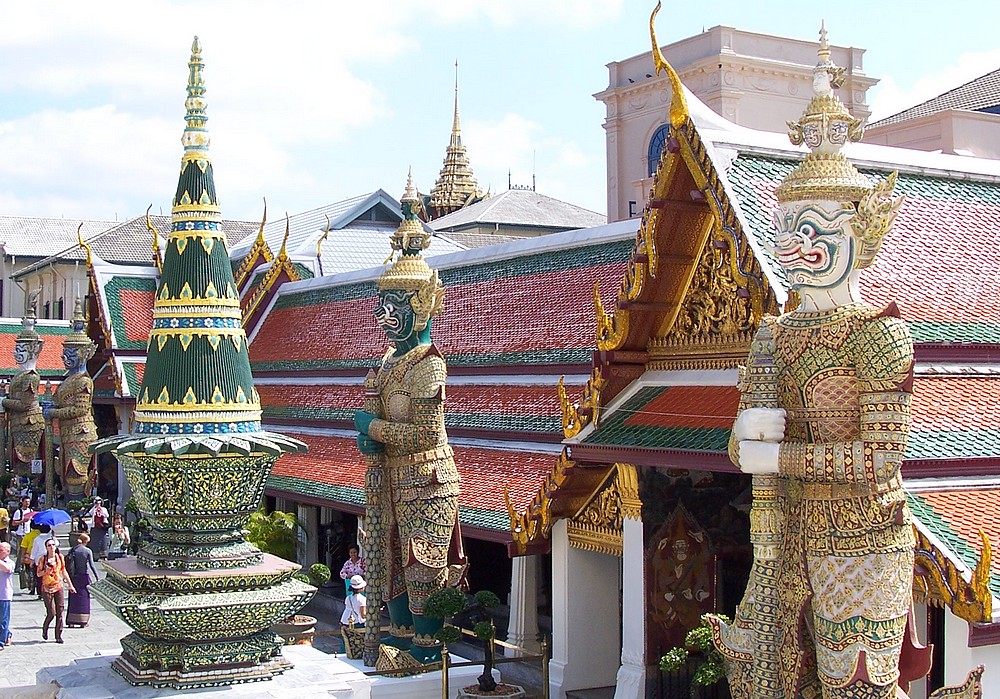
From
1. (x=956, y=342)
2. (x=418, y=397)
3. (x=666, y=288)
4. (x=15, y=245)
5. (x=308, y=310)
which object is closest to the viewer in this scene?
(x=956, y=342)

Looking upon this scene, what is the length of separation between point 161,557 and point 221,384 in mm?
1249

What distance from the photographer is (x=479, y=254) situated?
62.3 feet

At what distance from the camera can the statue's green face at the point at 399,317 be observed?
41.3 ft

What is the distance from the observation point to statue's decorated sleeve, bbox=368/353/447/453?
39.8 ft

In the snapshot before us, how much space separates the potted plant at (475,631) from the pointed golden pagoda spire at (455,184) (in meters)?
48.1

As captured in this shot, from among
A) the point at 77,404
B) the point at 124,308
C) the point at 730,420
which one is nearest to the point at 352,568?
the point at 730,420

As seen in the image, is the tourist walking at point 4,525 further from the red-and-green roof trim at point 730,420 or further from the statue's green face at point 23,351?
the red-and-green roof trim at point 730,420

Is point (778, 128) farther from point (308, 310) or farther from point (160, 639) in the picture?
point (160, 639)

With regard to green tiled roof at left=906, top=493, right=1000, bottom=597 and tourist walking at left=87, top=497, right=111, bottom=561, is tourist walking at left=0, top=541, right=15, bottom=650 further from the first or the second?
green tiled roof at left=906, top=493, right=1000, bottom=597

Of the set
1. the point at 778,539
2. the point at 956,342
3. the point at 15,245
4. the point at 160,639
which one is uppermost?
the point at 15,245

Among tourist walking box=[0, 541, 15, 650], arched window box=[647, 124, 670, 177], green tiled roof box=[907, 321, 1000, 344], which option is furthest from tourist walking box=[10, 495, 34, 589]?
arched window box=[647, 124, 670, 177]

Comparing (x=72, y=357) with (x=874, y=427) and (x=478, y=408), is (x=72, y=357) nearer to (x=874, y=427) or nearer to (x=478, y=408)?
(x=478, y=408)

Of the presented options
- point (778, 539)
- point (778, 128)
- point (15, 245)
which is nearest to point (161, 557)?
point (778, 539)

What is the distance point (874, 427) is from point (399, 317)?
6.32 meters
